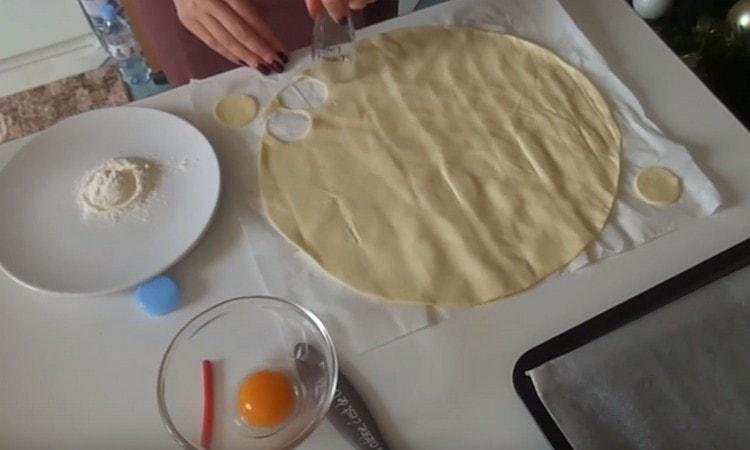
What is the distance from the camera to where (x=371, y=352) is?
0.66 meters

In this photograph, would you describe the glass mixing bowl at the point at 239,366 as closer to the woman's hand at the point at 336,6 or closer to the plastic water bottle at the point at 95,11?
the woman's hand at the point at 336,6

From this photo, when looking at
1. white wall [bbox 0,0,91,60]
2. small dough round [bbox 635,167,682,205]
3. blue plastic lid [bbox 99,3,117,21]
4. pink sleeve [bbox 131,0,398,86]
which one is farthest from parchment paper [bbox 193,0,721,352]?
white wall [bbox 0,0,91,60]

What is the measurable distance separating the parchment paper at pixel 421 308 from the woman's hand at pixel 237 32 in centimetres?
2

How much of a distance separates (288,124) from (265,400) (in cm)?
29

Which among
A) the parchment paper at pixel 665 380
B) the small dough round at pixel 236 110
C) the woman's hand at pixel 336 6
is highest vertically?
the woman's hand at pixel 336 6

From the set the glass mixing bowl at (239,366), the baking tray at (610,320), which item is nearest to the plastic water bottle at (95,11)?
the glass mixing bowl at (239,366)

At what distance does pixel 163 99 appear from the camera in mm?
832

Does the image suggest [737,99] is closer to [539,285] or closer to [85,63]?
[539,285]

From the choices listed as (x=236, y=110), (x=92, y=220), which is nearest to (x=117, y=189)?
(x=92, y=220)

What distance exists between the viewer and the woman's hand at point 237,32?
843 millimetres

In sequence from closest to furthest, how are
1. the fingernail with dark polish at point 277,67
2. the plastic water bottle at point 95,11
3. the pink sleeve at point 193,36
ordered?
the fingernail with dark polish at point 277,67
the pink sleeve at point 193,36
the plastic water bottle at point 95,11

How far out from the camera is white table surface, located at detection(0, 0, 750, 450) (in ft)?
2.05

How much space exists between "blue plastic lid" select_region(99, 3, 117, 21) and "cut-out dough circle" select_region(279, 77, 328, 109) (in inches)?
33.5

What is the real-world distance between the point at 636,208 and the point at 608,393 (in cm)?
18
